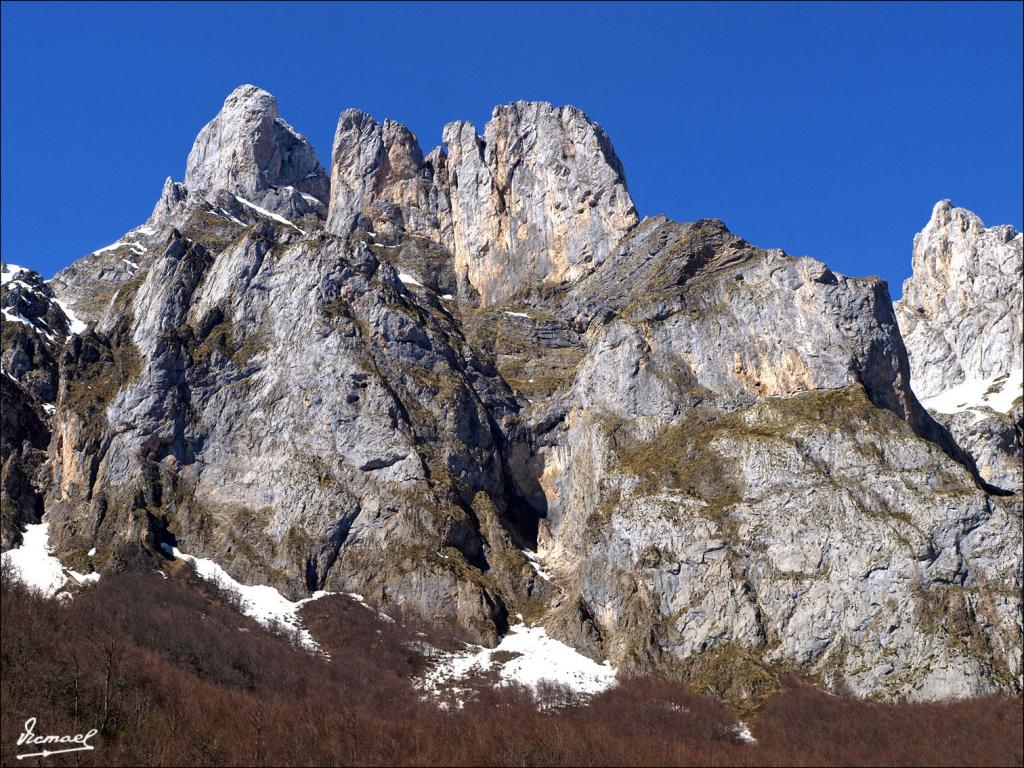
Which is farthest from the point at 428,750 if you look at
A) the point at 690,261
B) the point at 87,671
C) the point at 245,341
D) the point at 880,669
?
the point at 690,261

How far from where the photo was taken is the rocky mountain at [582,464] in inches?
4658

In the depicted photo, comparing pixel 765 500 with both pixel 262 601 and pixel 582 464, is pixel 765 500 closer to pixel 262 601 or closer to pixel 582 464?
pixel 582 464

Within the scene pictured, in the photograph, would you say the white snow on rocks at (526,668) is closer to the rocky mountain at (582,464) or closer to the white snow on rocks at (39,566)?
the rocky mountain at (582,464)

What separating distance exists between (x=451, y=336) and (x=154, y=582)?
72934 millimetres

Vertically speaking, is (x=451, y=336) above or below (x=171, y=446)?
above

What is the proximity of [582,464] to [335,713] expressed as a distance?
63963 millimetres

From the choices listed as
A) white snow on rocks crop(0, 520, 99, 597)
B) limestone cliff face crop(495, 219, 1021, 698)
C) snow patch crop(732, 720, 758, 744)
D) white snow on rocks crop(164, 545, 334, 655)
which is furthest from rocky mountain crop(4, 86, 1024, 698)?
snow patch crop(732, 720, 758, 744)

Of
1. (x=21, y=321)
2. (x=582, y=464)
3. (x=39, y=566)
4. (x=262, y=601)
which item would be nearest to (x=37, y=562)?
(x=39, y=566)

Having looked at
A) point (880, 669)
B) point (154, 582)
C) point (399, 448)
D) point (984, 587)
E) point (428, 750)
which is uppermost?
point (399, 448)

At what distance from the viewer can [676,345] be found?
16150 cm

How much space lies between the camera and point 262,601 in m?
136

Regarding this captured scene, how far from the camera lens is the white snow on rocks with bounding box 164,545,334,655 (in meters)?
131

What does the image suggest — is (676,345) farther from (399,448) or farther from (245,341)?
(245,341)

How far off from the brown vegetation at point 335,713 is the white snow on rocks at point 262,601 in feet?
14.8
